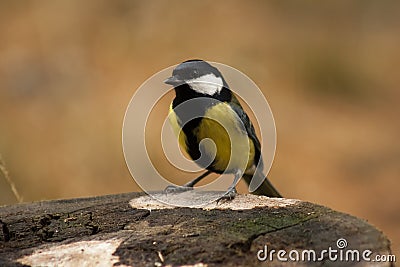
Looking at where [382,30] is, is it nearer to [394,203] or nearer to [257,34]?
[257,34]

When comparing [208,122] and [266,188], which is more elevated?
[208,122]

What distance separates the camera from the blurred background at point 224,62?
6.00m

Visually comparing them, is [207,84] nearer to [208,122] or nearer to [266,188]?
[208,122]

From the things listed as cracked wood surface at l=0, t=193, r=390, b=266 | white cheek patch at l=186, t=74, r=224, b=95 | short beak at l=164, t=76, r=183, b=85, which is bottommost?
cracked wood surface at l=0, t=193, r=390, b=266

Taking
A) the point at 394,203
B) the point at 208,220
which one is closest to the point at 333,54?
the point at 394,203

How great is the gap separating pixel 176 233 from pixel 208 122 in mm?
944

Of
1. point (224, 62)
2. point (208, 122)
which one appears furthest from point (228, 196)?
point (224, 62)

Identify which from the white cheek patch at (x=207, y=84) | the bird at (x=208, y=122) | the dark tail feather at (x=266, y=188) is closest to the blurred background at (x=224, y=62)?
the dark tail feather at (x=266, y=188)

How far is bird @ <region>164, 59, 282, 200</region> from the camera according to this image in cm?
303

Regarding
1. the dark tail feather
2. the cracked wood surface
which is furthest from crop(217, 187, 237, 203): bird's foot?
the dark tail feather

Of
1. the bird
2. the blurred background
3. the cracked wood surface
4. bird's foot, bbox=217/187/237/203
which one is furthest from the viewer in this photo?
the blurred background

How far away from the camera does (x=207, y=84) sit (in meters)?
3.13

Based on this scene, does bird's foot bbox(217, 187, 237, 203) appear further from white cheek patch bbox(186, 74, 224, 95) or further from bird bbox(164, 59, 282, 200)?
white cheek patch bbox(186, 74, 224, 95)

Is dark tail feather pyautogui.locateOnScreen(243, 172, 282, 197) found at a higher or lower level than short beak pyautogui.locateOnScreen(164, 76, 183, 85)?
lower
